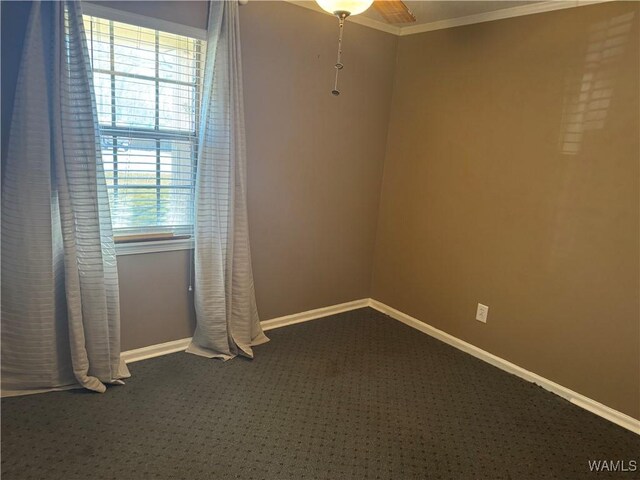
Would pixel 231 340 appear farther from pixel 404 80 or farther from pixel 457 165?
pixel 404 80

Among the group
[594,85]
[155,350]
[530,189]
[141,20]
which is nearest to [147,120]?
[141,20]

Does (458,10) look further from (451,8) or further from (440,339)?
(440,339)

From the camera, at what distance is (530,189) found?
98.2 inches

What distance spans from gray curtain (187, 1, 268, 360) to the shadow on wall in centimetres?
178

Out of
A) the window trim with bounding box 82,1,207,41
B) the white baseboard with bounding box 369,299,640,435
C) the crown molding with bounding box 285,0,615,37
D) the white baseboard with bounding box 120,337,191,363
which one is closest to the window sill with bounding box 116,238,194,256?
the white baseboard with bounding box 120,337,191,363

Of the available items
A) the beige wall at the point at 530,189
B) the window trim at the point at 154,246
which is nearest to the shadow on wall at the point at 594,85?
the beige wall at the point at 530,189

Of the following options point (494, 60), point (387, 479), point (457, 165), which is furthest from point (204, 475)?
point (494, 60)

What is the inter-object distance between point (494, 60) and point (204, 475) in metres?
2.67

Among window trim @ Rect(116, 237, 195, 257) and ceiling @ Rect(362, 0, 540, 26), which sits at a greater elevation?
ceiling @ Rect(362, 0, 540, 26)

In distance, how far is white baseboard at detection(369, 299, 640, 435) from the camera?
2216 mm

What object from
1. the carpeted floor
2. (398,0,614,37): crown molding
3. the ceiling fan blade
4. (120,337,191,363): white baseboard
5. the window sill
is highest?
(398,0,614,37): crown molding

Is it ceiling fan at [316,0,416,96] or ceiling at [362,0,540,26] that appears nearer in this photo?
ceiling fan at [316,0,416,96]

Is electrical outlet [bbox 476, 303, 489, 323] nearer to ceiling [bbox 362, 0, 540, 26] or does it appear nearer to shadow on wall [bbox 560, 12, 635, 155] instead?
shadow on wall [bbox 560, 12, 635, 155]

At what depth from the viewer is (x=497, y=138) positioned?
263 centimetres
